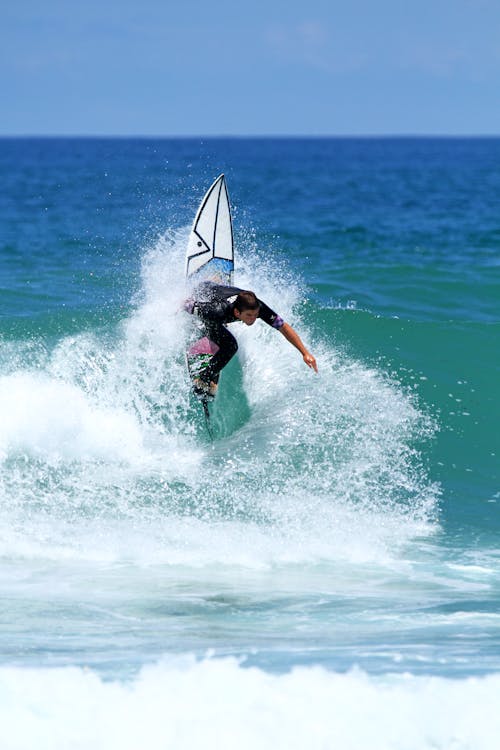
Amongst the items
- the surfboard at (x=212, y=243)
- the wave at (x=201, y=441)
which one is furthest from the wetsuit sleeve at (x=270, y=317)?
the surfboard at (x=212, y=243)

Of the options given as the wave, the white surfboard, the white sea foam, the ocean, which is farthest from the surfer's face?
the white sea foam

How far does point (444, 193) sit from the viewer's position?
42.9 metres

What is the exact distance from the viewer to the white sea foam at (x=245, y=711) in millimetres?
4105

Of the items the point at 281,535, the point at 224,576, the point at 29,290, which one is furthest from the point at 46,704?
the point at 29,290

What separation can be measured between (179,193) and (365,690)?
913 cm

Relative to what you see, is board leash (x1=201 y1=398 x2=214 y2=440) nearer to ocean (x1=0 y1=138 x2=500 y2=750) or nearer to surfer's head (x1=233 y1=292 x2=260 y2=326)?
ocean (x1=0 y1=138 x2=500 y2=750)

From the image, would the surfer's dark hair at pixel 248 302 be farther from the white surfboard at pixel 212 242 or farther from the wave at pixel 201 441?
the white surfboard at pixel 212 242

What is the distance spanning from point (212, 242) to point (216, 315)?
2145 millimetres

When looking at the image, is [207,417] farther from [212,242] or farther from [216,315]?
[212,242]

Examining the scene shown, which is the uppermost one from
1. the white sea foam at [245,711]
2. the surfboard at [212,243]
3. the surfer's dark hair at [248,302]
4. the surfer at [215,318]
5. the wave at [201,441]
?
the surfboard at [212,243]

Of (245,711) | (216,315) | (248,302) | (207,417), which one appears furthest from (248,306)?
(245,711)

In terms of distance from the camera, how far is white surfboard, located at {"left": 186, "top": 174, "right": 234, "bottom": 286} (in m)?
10.2

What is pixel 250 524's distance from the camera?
693 cm

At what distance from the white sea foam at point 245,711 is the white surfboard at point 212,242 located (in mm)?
6096
